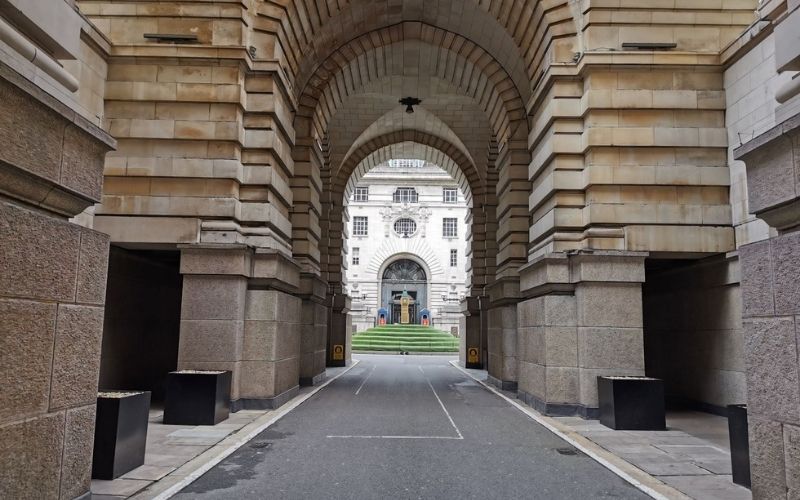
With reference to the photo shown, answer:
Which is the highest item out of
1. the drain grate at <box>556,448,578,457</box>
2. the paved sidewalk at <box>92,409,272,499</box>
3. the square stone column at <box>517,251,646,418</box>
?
the square stone column at <box>517,251,646,418</box>

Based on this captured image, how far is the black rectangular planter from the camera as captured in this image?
7336 mm

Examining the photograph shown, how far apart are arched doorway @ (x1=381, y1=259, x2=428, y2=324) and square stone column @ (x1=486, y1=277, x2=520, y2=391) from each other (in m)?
45.0

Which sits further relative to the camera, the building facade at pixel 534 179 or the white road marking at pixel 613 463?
the building facade at pixel 534 179

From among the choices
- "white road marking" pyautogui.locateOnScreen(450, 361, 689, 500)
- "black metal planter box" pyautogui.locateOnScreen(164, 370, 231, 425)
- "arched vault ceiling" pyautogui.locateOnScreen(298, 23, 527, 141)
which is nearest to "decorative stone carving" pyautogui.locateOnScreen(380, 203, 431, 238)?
"arched vault ceiling" pyautogui.locateOnScreen(298, 23, 527, 141)

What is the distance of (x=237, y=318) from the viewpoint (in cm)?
1316

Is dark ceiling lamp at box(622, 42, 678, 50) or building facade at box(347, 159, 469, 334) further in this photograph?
building facade at box(347, 159, 469, 334)

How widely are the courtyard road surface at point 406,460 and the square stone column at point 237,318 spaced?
1.32 m

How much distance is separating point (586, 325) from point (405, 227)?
53.5 meters

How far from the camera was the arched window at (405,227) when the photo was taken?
65.9 meters

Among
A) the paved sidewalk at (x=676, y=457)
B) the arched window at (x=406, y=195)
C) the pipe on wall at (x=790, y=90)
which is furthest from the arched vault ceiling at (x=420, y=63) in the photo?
the arched window at (x=406, y=195)

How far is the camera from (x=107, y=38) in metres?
13.6

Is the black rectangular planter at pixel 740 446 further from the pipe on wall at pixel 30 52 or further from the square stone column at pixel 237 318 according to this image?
the square stone column at pixel 237 318

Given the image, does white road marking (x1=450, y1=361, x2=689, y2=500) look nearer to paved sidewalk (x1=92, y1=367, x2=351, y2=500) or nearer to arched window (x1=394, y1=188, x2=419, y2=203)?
paved sidewalk (x1=92, y1=367, x2=351, y2=500)

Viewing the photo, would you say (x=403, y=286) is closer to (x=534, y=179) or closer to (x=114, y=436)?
(x=534, y=179)
